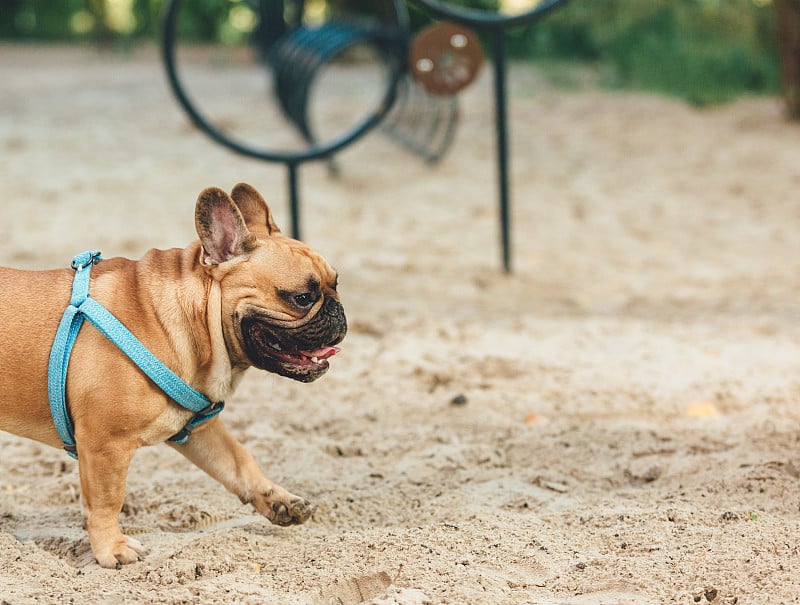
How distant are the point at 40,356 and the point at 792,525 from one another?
6.77 ft

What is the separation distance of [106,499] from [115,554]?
6.1 inches

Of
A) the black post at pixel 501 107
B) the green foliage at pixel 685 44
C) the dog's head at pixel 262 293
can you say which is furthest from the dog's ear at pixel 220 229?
the green foliage at pixel 685 44

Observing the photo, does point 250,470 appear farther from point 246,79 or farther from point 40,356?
point 246,79

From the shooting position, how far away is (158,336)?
256cm

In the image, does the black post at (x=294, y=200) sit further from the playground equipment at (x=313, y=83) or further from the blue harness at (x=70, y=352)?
the blue harness at (x=70, y=352)

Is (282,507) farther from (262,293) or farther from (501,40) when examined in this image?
(501,40)

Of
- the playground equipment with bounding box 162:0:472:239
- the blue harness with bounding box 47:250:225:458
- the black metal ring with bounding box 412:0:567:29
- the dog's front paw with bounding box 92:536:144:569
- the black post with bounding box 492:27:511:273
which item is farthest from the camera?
the black post with bounding box 492:27:511:273

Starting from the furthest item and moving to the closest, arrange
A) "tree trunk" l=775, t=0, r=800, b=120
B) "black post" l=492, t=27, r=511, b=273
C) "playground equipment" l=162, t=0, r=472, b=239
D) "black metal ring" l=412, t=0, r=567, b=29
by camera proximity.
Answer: "tree trunk" l=775, t=0, r=800, b=120 → "black post" l=492, t=27, r=511, b=273 → "playground equipment" l=162, t=0, r=472, b=239 → "black metal ring" l=412, t=0, r=567, b=29

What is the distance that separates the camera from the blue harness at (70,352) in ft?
8.23

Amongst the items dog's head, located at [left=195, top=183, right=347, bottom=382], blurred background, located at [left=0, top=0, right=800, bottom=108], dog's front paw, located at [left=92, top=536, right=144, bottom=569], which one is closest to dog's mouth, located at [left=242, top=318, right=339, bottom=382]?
dog's head, located at [left=195, top=183, right=347, bottom=382]

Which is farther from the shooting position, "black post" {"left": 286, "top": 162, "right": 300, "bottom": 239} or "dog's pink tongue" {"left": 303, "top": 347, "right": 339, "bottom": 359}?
"black post" {"left": 286, "top": 162, "right": 300, "bottom": 239}

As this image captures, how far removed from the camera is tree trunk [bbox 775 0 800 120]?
825 centimetres

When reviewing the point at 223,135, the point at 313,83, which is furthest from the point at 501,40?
the point at 313,83

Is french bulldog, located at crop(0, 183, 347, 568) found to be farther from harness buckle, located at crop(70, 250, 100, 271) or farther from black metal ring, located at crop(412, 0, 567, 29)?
black metal ring, located at crop(412, 0, 567, 29)
